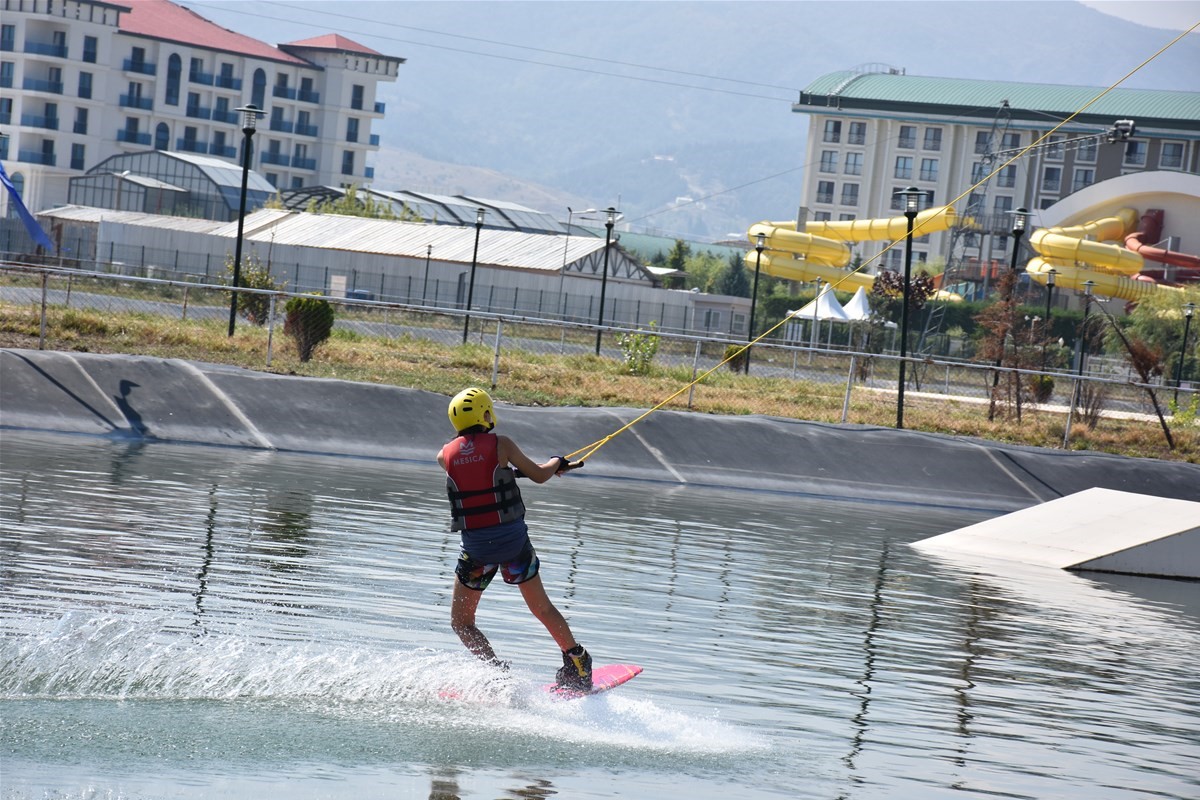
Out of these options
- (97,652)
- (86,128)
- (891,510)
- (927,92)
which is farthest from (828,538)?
(927,92)

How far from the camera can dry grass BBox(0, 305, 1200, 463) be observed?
2502 centimetres

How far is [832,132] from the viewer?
12988cm

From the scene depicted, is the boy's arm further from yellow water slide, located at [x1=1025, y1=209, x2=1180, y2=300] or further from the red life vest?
yellow water slide, located at [x1=1025, y1=209, x2=1180, y2=300]

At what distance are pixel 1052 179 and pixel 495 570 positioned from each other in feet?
392

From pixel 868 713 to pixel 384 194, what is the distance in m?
90.8

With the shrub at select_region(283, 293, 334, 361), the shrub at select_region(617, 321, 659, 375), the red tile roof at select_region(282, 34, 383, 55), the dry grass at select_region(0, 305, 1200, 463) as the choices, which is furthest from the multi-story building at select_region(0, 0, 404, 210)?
the shrub at select_region(283, 293, 334, 361)

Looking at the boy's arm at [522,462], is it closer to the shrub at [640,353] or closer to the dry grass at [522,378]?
the dry grass at [522,378]

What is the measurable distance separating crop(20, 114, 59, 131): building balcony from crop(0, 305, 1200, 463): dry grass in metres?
88.3

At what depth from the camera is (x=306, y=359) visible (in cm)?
2631

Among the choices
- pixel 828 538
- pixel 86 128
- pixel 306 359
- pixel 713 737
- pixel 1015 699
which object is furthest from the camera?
pixel 86 128

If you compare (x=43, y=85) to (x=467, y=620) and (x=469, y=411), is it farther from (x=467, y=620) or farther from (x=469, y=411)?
(x=467, y=620)

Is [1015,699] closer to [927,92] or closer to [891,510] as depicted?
[891,510]

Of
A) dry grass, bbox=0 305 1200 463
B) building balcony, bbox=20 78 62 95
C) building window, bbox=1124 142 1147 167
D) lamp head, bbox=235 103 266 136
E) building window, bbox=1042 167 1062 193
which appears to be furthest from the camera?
building window, bbox=1042 167 1062 193

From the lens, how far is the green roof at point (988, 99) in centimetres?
11944
